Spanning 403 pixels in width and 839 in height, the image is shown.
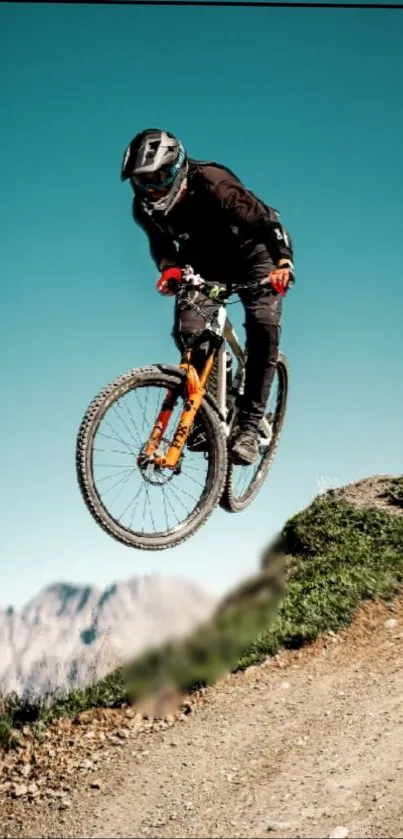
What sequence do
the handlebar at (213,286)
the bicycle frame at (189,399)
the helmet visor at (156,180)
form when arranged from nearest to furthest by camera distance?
1. the helmet visor at (156,180)
2. the bicycle frame at (189,399)
3. the handlebar at (213,286)

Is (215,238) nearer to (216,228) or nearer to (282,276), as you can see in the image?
(216,228)

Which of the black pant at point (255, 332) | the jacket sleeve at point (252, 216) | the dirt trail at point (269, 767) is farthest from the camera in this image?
the black pant at point (255, 332)

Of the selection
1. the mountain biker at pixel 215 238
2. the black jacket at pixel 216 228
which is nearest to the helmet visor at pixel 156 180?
the mountain biker at pixel 215 238

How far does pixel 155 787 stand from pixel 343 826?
4.80 feet

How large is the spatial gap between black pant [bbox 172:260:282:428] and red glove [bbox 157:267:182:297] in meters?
0.20

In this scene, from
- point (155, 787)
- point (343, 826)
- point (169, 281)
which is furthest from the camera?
point (169, 281)

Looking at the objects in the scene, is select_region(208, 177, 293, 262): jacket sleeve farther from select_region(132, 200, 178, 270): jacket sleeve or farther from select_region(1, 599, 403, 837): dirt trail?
select_region(1, 599, 403, 837): dirt trail

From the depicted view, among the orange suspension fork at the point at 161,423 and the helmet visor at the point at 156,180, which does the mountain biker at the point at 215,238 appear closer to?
the helmet visor at the point at 156,180

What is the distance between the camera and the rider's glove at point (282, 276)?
6.88 meters

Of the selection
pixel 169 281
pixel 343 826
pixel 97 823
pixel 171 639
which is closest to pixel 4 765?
pixel 97 823

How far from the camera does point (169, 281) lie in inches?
274

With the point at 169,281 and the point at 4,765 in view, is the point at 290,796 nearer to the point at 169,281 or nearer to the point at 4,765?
the point at 4,765

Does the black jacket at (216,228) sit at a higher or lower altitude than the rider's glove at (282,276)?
higher

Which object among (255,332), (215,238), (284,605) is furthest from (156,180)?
(284,605)
